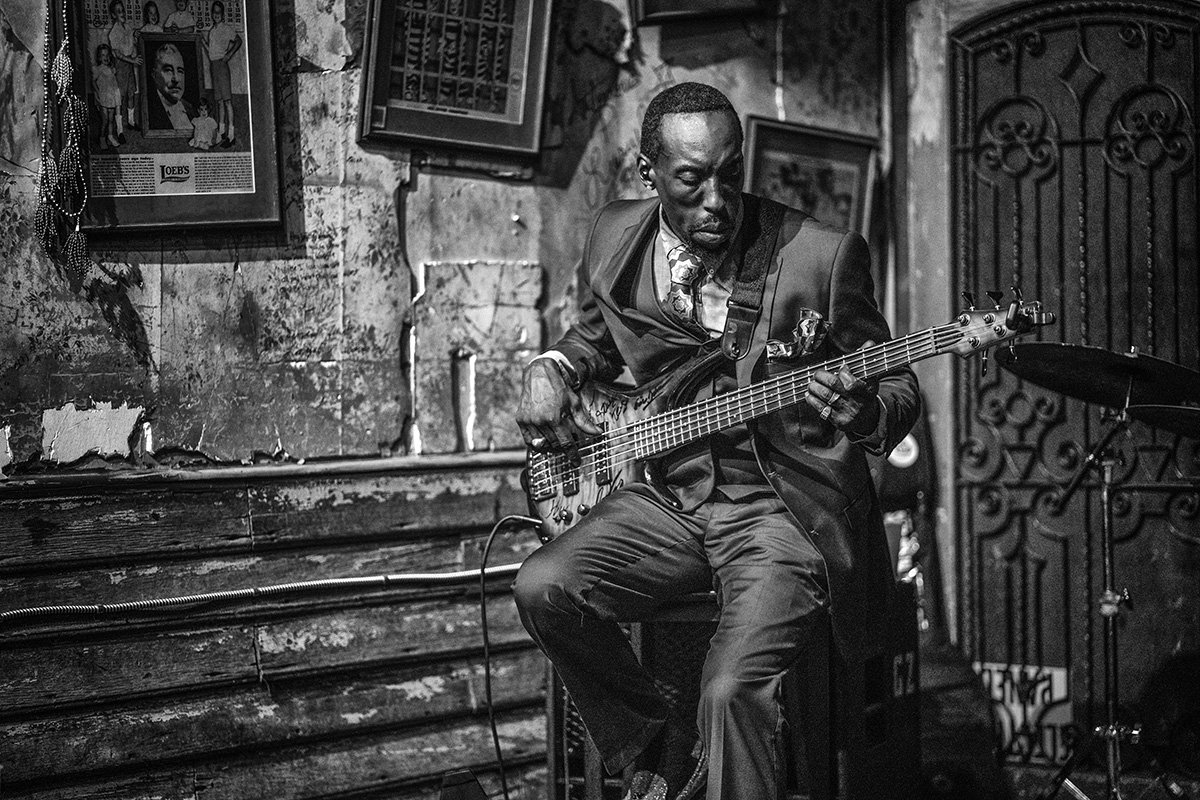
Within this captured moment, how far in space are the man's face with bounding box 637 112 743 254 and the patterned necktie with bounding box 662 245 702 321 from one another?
151mm

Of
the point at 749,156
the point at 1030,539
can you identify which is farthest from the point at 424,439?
the point at 1030,539

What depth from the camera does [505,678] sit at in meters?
4.07

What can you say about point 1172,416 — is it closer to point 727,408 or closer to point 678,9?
point 727,408

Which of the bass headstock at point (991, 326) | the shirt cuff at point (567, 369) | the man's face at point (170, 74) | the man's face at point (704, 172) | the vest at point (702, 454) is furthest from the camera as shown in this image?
the man's face at point (170, 74)

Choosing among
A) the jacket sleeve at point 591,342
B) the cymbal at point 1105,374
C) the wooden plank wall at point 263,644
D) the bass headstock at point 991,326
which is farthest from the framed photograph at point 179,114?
the cymbal at point 1105,374

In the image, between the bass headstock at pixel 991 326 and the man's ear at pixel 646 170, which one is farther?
the man's ear at pixel 646 170

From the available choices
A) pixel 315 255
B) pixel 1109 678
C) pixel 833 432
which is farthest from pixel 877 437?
pixel 315 255

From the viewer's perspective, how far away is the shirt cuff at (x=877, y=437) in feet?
9.42

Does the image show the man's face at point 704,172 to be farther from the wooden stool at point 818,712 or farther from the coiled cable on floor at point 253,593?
the coiled cable on floor at point 253,593

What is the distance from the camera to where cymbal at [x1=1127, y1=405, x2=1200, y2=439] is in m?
3.18

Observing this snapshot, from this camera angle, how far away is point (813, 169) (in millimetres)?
4711

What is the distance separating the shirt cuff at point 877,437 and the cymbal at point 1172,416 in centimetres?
88

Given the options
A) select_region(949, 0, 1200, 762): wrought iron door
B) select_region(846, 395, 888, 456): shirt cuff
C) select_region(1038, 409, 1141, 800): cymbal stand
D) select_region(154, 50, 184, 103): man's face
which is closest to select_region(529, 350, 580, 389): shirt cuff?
select_region(846, 395, 888, 456): shirt cuff

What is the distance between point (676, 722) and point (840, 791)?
17.7 inches
